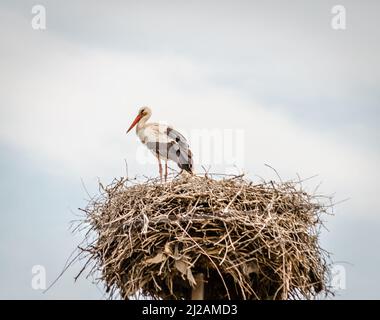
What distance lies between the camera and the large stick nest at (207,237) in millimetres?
6883

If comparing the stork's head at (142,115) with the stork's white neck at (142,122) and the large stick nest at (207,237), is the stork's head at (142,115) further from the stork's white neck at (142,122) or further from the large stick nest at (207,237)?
the large stick nest at (207,237)

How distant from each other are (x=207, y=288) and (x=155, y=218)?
54.5 inches

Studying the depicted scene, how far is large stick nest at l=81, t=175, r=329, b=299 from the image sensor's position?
6883 mm

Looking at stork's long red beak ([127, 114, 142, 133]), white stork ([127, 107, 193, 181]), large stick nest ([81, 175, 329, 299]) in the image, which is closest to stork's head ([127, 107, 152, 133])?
stork's long red beak ([127, 114, 142, 133])

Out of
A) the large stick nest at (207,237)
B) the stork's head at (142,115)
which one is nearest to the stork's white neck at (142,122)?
the stork's head at (142,115)

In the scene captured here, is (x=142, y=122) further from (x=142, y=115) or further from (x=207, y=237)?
(x=207, y=237)

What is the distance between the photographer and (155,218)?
691 centimetres

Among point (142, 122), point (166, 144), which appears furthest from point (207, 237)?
point (142, 122)

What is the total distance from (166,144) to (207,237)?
251 centimetres

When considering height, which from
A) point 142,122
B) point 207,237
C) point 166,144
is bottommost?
point 207,237

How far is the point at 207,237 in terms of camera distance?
22.7 feet

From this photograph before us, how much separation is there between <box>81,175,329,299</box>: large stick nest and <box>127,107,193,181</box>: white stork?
4.87 feet

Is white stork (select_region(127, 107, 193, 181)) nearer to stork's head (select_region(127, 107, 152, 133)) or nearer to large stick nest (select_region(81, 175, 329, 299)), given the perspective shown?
stork's head (select_region(127, 107, 152, 133))
